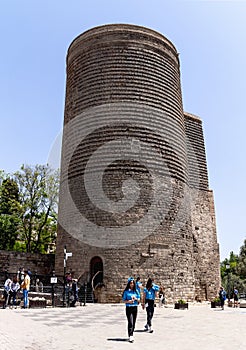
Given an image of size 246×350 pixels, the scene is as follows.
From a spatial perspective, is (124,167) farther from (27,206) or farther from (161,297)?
(27,206)

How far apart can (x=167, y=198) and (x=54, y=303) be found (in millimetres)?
8400

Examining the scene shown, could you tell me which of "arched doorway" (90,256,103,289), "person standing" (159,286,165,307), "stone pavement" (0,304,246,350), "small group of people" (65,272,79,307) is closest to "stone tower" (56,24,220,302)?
"arched doorway" (90,256,103,289)

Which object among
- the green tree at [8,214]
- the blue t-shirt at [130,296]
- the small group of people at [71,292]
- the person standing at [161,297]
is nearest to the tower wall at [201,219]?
the person standing at [161,297]

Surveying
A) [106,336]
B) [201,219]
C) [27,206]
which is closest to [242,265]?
[201,219]

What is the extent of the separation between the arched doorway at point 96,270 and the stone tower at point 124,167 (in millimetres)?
51

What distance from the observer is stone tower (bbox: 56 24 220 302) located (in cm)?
1858

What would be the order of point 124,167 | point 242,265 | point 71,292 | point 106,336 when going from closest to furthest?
point 106,336
point 71,292
point 124,167
point 242,265

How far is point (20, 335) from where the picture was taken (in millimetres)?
6793

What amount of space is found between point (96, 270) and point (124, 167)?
5.57m

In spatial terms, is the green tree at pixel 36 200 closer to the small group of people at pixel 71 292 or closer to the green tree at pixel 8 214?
the green tree at pixel 8 214

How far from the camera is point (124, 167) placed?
19.5 meters

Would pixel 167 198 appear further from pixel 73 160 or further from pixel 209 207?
pixel 209 207

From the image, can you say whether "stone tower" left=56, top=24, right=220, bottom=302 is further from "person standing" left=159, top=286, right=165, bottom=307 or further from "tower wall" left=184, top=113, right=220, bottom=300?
"tower wall" left=184, top=113, right=220, bottom=300

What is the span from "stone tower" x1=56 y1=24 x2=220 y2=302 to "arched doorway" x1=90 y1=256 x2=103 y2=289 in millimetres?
51
